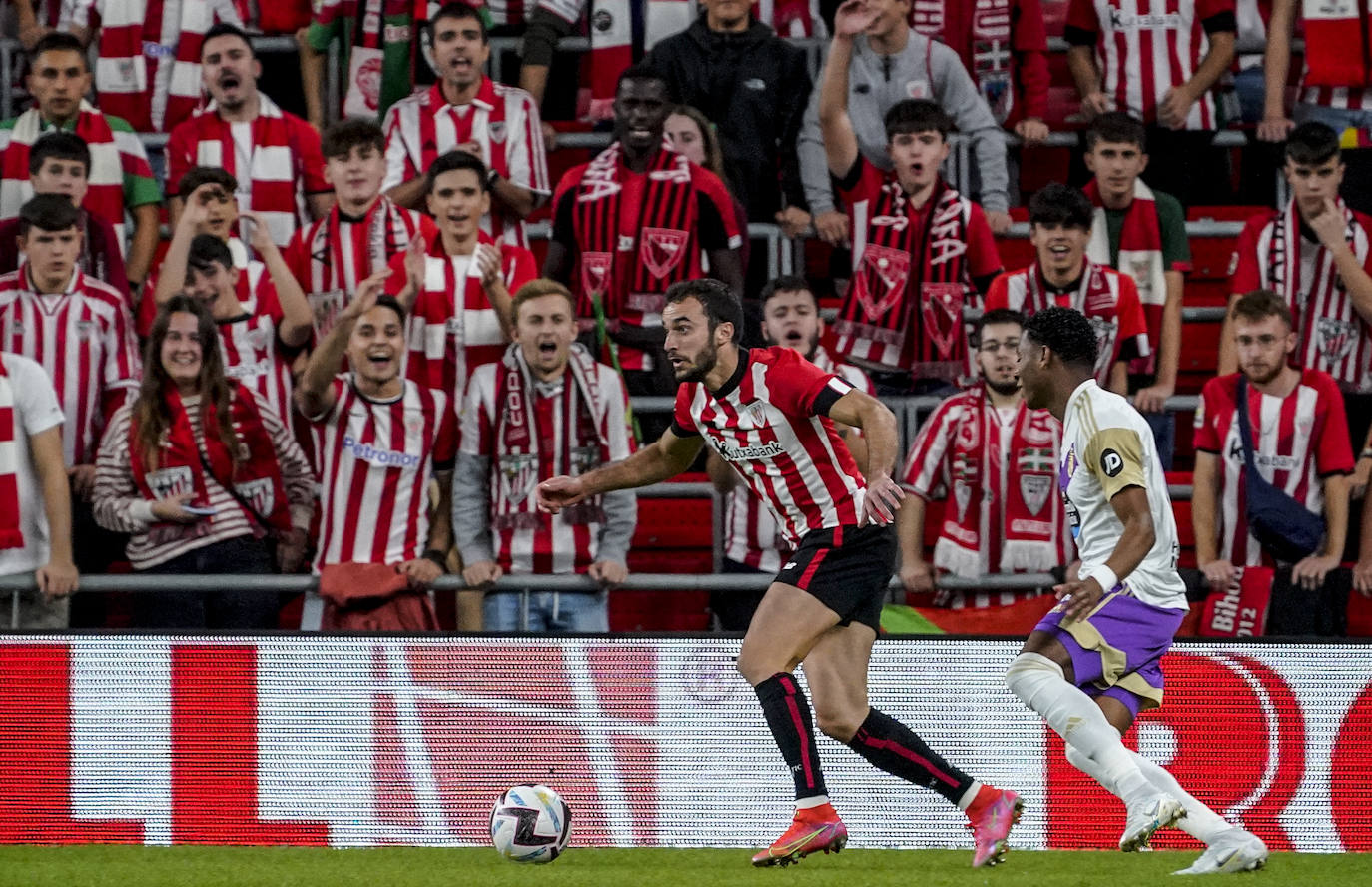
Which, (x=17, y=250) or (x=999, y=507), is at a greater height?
(x=17, y=250)

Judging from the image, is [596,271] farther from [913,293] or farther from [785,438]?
[785,438]

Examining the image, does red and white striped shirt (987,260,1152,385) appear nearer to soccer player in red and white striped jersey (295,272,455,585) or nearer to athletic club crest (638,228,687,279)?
athletic club crest (638,228,687,279)

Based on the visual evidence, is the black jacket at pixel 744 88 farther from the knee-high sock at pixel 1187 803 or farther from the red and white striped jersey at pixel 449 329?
the knee-high sock at pixel 1187 803

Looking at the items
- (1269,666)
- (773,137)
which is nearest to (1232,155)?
(773,137)

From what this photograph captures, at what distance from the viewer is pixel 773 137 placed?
9.13 metres

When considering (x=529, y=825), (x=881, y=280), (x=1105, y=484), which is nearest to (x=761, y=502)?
(x=881, y=280)

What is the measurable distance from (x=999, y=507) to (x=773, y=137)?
8.29ft

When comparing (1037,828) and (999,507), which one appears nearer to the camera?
(1037,828)

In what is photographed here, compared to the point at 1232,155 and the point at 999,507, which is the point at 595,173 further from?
the point at 1232,155

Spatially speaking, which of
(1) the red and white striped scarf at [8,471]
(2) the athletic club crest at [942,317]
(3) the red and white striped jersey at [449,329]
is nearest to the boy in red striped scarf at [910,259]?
(2) the athletic club crest at [942,317]

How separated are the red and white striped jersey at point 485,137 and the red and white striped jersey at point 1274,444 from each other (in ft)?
11.0

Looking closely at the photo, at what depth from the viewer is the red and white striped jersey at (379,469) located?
7.41 m

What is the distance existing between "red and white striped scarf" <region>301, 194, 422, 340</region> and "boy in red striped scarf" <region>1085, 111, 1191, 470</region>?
3112 mm

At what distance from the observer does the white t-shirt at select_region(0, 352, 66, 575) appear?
729 centimetres
